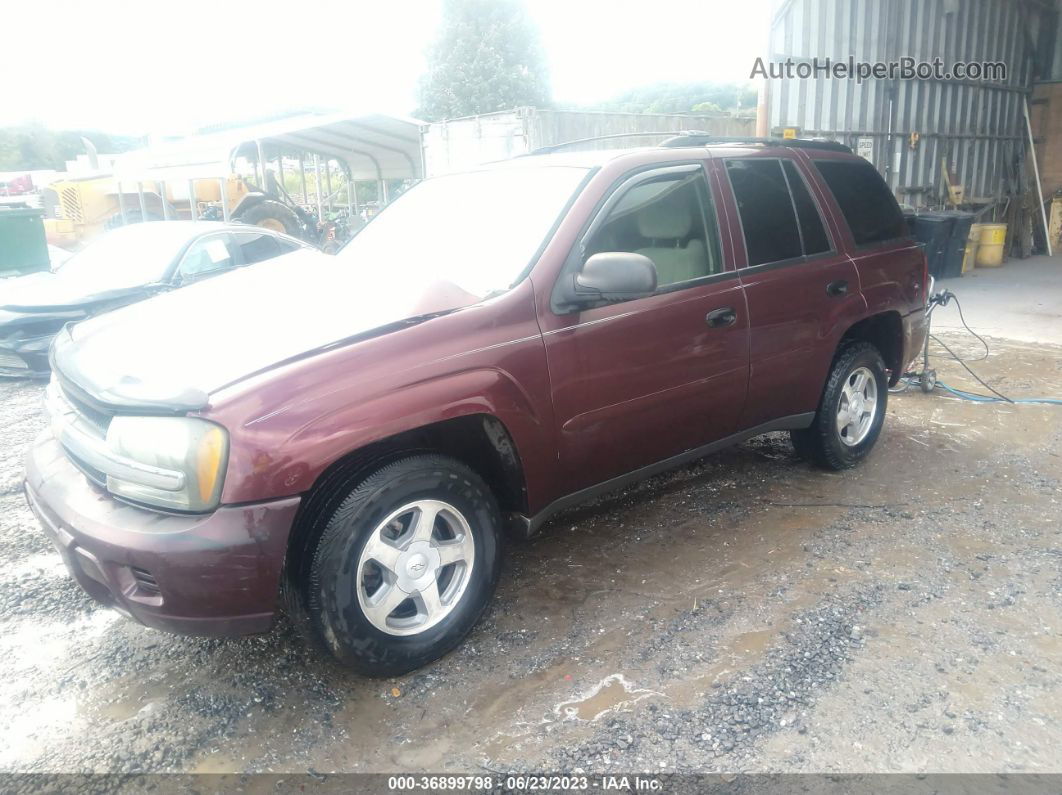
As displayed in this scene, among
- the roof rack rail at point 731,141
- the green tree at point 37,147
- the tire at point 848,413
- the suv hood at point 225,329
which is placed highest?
the green tree at point 37,147

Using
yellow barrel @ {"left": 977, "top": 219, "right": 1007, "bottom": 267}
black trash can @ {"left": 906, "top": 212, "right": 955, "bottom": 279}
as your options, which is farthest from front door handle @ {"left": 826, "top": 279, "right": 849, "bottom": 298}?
yellow barrel @ {"left": 977, "top": 219, "right": 1007, "bottom": 267}

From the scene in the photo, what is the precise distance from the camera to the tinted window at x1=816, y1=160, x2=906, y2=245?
423cm

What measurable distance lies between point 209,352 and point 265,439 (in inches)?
19.3

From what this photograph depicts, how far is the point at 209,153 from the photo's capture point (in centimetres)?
1476

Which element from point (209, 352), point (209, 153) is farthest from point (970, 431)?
point (209, 153)

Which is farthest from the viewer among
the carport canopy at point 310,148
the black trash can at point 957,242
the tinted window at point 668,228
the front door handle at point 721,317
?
the carport canopy at point 310,148

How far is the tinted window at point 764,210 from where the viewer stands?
3.69 metres

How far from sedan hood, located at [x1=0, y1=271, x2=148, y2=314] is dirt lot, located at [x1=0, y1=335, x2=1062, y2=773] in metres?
3.09

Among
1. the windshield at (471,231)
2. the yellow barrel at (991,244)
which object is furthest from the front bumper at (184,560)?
the yellow barrel at (991,244)

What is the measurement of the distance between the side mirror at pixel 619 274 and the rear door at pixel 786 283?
93 cm

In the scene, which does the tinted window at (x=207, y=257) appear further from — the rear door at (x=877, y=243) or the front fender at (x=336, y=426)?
the rear door at (x=877, y=243)

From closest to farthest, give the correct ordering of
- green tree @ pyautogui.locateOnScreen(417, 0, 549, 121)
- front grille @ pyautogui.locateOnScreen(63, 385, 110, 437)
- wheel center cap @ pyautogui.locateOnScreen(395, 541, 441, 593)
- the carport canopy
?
front grille @ pyautogui.locateOnScreen(63, 385, 110, 437)
wheel center cap @ pyautogui.locateOnScreen(395, 541, 441, 593)
the carport canopy
green tree @ pyautogui.locateOnScreen(417, 0, 549, 121)

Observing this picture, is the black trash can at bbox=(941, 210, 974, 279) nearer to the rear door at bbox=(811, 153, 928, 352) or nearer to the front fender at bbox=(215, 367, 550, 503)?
the rear door at bbox=(811, 153, 928, 352)

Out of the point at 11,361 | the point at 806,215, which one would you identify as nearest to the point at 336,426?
the point at 806,215
